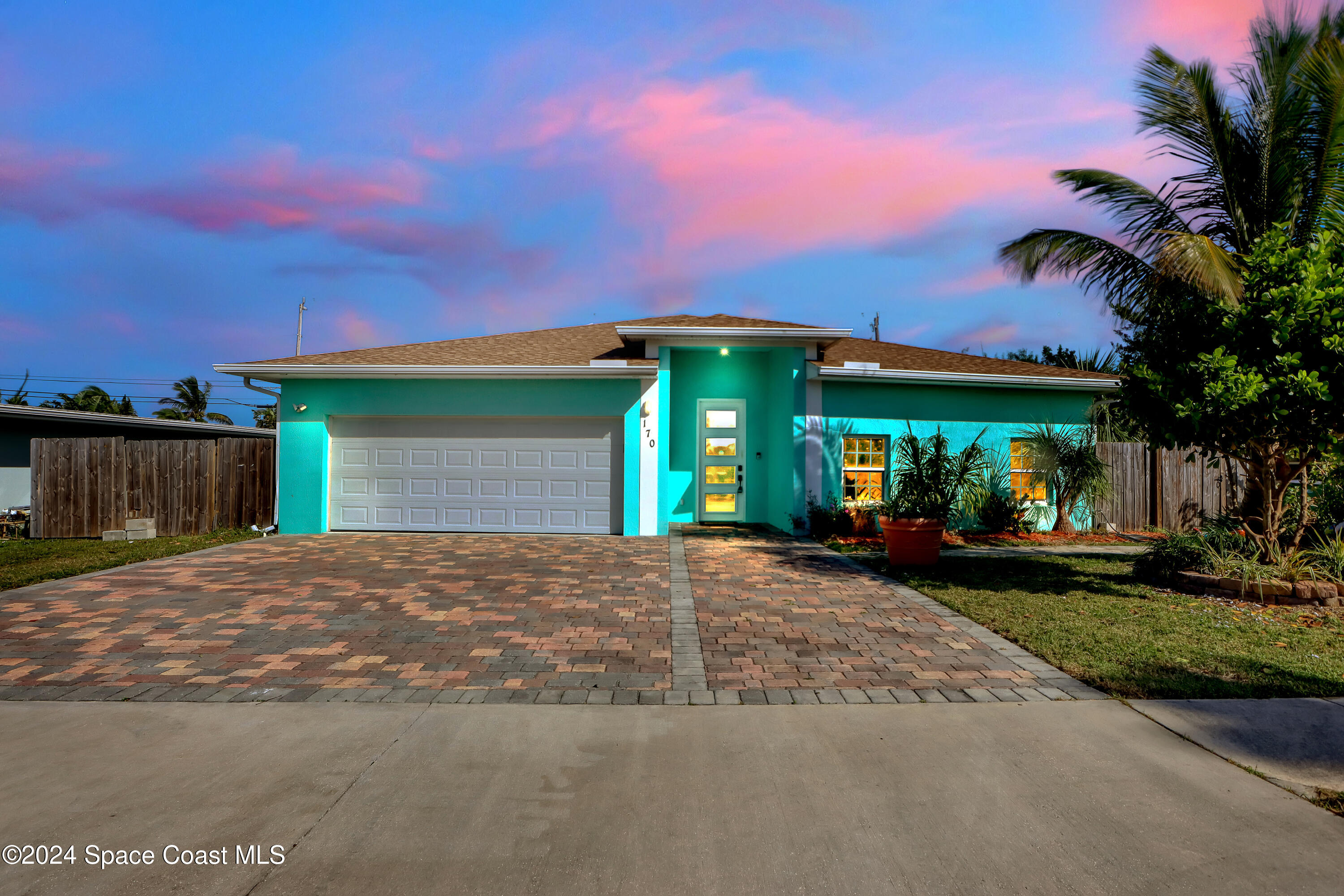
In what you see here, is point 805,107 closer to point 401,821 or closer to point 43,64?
point 401,821

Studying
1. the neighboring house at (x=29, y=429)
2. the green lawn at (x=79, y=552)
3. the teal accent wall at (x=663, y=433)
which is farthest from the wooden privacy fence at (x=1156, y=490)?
the neighboring house at (x=29, y=429)

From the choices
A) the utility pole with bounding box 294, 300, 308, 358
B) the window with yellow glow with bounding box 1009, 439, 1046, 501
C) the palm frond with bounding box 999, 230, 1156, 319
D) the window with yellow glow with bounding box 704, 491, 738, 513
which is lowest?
the window with yellow glow with bounding box 704, 491, 738, 513

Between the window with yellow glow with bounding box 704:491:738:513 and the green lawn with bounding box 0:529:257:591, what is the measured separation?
870 cm

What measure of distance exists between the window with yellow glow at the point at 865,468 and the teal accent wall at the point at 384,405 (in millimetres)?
4417

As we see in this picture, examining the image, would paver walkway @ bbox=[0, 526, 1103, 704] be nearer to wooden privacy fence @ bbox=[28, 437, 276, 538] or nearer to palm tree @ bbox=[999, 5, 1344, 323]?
wooden privacy fence @ bbox=[28, 437, 276, 538]

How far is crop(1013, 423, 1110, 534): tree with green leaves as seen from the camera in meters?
12.3

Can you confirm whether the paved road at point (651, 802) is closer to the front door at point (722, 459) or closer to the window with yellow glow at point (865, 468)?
the window with yellow glow at point (865, 468)

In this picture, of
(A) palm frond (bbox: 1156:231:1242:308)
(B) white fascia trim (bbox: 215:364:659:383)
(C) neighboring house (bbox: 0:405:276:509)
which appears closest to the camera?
(A) palm frond (bbox: 1156:231:1242:308)

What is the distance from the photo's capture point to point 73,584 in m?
7.55

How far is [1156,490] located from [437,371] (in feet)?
48.2

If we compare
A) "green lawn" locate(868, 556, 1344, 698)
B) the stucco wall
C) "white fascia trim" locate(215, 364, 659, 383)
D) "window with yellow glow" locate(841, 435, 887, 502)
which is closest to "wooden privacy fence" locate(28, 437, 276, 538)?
"white fascia trim" locate(215, 364, 659, 383)

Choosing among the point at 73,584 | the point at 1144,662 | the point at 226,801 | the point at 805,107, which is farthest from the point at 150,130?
the point at 1144,662

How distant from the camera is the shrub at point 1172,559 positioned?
7.70 metres

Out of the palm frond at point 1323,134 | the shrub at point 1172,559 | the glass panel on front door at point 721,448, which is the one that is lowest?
the shrub at point 1172,559
